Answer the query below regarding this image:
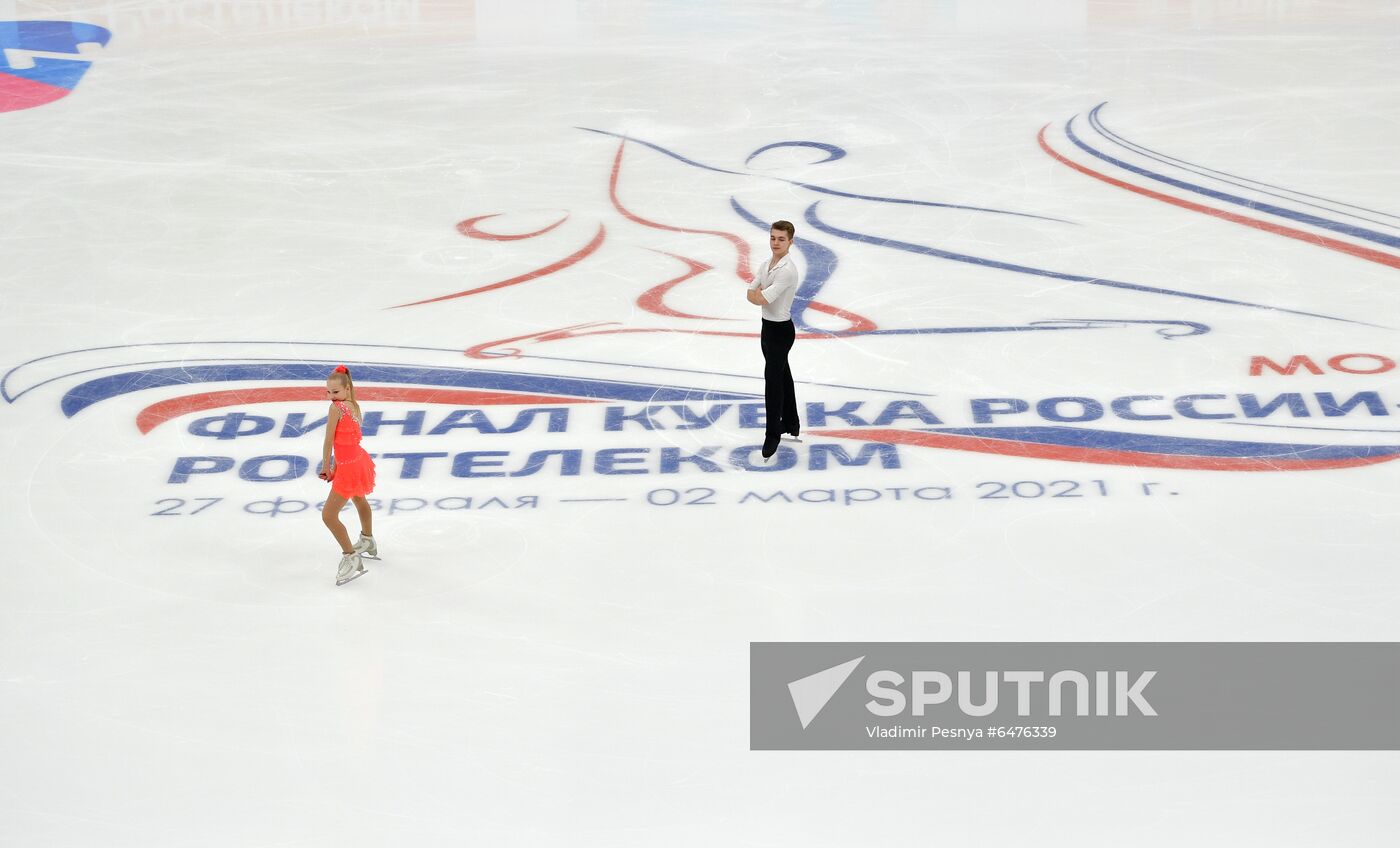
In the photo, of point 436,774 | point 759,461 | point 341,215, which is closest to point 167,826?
point 436,774

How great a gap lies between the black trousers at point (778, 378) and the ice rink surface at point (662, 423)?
0.73 ft

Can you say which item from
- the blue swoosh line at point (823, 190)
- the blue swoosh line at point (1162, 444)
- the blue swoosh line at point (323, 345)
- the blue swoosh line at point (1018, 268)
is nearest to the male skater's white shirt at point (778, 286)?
the blue swoosh line at point (1162, 444)

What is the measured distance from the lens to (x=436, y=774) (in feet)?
17.6

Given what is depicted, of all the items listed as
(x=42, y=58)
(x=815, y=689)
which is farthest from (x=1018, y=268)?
(x=42, y=58)

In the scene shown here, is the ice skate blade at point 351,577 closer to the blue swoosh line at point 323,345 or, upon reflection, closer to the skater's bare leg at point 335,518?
the skater's bare leg at point 335,518

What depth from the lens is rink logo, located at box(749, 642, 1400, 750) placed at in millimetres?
5355

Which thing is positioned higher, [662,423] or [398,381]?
[398,381]

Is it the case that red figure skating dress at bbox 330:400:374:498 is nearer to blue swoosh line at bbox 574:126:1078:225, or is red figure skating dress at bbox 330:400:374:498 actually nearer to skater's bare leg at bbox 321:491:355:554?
skater's bare leg at bbox 321:491:355:554

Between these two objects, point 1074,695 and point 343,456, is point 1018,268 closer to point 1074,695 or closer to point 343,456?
point 1074,695

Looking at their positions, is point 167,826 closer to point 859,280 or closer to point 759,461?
point 759,461

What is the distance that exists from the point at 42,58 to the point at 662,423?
35.9ft

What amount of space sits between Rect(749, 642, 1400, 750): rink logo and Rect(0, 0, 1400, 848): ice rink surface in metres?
0.11

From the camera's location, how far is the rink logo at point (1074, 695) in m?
5.36

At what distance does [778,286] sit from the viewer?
7352 millimetres
